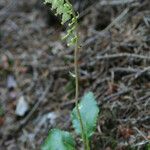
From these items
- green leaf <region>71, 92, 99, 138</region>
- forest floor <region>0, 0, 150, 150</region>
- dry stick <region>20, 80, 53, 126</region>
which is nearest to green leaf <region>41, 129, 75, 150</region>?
green leaf <region>71, 92, 99, 138</region>

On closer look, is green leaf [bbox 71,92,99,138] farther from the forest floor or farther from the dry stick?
the dry stick

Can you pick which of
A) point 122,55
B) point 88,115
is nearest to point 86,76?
point 122,55

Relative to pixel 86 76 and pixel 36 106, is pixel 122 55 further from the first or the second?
pixel 36 106

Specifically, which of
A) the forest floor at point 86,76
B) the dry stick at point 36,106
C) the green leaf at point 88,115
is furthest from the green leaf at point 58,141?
the dry stick at point 36,106

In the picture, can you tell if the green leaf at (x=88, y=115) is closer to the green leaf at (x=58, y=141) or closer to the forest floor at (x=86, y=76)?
the green leaf at (x=58, y=141)

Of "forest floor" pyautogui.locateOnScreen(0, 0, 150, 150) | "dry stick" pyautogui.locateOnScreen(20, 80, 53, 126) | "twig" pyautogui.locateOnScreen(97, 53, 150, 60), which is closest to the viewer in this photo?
"forest floor" pyautogui.locateOnScreen(0, 0, 150, 150)

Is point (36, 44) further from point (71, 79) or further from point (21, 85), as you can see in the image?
point (71, 79)
